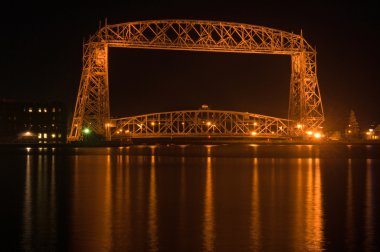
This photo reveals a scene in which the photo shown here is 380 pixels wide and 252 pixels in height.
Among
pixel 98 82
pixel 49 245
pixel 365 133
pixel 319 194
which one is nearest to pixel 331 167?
pixel 319 194

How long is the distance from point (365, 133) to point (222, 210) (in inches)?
3064

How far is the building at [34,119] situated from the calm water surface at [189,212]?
54720 mm

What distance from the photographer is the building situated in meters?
74.9

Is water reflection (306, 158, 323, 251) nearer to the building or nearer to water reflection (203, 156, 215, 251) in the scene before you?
water reflection (203, 156, 215, 251)

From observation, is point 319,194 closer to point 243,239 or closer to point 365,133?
point 243,239

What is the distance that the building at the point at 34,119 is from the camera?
7488 cm

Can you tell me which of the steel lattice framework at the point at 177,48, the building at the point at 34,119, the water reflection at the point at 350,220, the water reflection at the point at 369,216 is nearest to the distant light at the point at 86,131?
the steel lattice framework at the point at 177,48

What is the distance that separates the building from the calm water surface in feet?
180

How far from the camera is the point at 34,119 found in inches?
3012

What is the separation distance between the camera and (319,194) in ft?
52.1

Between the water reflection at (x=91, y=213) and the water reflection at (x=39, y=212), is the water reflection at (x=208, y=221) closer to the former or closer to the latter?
the water reflection at (x=91, y=213)

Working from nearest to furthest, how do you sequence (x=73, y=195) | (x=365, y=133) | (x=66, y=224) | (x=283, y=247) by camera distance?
(x=283, y=247) → (x=66, y=224) → (x=73, y=195) → (x=365, y=133)

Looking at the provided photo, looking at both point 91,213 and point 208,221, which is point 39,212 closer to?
point 91,213

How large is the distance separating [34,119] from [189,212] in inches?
2637
